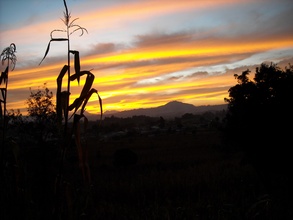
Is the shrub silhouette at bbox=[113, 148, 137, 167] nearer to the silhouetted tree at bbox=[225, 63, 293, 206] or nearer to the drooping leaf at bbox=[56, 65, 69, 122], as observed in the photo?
the silhouetted tree at bbox=[225, 63, 293, 206]

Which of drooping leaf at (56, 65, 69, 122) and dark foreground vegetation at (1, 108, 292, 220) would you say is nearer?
drooping leaf at (56, 65, 69, 122)

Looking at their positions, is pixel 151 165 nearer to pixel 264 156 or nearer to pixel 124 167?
pixel 124 167

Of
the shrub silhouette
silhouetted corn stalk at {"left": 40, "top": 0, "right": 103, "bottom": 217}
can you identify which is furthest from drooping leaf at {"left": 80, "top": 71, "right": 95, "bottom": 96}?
the shrub silhouette

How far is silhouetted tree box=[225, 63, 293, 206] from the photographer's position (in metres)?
13.2

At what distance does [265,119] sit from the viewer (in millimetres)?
13828

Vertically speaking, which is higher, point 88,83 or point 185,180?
point 88,83

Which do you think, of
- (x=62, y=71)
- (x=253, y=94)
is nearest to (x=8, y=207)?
(x=62, y=71)

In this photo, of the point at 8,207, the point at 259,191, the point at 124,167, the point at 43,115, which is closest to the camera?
the point at 8,207

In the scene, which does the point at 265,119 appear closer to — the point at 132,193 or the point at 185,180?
the point at 185,180

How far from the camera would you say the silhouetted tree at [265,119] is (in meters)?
13.2

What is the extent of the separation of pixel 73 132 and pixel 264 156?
12.8 metres

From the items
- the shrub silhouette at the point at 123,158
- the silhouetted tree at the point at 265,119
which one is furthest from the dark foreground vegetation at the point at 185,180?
the shrub silhouette at the point at 123,158

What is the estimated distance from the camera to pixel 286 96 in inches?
538

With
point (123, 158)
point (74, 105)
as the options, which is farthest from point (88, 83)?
point (123, 158)
